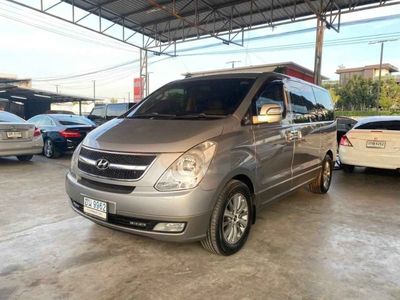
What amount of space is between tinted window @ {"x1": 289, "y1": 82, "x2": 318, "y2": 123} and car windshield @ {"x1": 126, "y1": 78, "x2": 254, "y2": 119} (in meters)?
0.90

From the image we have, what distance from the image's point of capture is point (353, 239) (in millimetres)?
Answer: 3832

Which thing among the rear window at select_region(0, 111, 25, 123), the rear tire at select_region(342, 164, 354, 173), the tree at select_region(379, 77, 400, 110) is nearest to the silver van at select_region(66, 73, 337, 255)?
the rear tire at select_region(342, 164, 354, 173)

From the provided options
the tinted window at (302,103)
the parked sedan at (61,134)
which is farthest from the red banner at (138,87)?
the tinted window at (302,103)

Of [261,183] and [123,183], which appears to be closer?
[123,183]

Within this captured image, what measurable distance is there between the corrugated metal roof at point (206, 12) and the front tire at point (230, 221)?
35.0 ft

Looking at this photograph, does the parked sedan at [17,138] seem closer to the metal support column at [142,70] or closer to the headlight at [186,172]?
the headlight at [186,172]

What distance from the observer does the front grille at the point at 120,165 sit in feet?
9.70

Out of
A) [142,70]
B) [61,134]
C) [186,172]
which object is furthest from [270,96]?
[142,70]

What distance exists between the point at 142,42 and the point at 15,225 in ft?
51.6

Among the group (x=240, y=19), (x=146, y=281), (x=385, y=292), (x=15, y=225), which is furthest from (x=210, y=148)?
(x=240, y=19)

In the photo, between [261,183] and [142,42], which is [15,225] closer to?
[261,183]

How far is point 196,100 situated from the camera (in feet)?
13.3

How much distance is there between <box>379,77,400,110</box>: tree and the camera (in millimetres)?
39791

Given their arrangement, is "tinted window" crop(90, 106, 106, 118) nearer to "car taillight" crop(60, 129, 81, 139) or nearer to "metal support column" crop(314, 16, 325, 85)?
"car taillight" crop(60, 129, 81, 139)
